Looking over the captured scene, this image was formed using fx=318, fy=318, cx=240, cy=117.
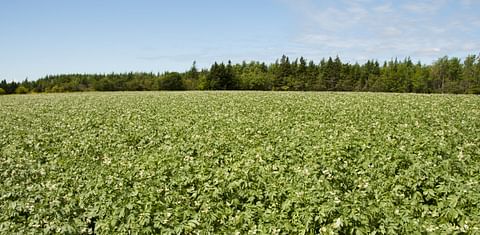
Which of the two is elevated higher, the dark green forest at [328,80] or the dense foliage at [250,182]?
the dark green forest at [328,80]

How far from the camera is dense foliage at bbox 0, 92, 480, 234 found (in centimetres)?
521

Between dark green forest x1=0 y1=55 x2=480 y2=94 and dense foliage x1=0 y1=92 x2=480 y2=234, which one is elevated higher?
dark green forest x1=0 y1=55 x2=480 y2=94

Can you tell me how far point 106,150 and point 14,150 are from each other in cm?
323

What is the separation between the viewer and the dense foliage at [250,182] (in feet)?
17.1

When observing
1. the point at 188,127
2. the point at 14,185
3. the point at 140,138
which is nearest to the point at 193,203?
the point at 14,185

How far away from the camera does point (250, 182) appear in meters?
6.85

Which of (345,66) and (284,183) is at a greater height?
(345,66)

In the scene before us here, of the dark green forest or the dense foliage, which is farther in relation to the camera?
the dark green forest

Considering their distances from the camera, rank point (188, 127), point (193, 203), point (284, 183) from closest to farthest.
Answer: point (193, 203)
point (284, 183)
point (188, 127)

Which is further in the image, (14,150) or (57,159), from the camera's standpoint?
(14,150)

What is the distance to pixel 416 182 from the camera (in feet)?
21.7

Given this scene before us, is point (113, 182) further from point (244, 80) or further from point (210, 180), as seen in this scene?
point (244, 80)

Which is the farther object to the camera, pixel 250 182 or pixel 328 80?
pixel 328 80

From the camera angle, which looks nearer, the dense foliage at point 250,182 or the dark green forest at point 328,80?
the dense foliage at point 250,182
